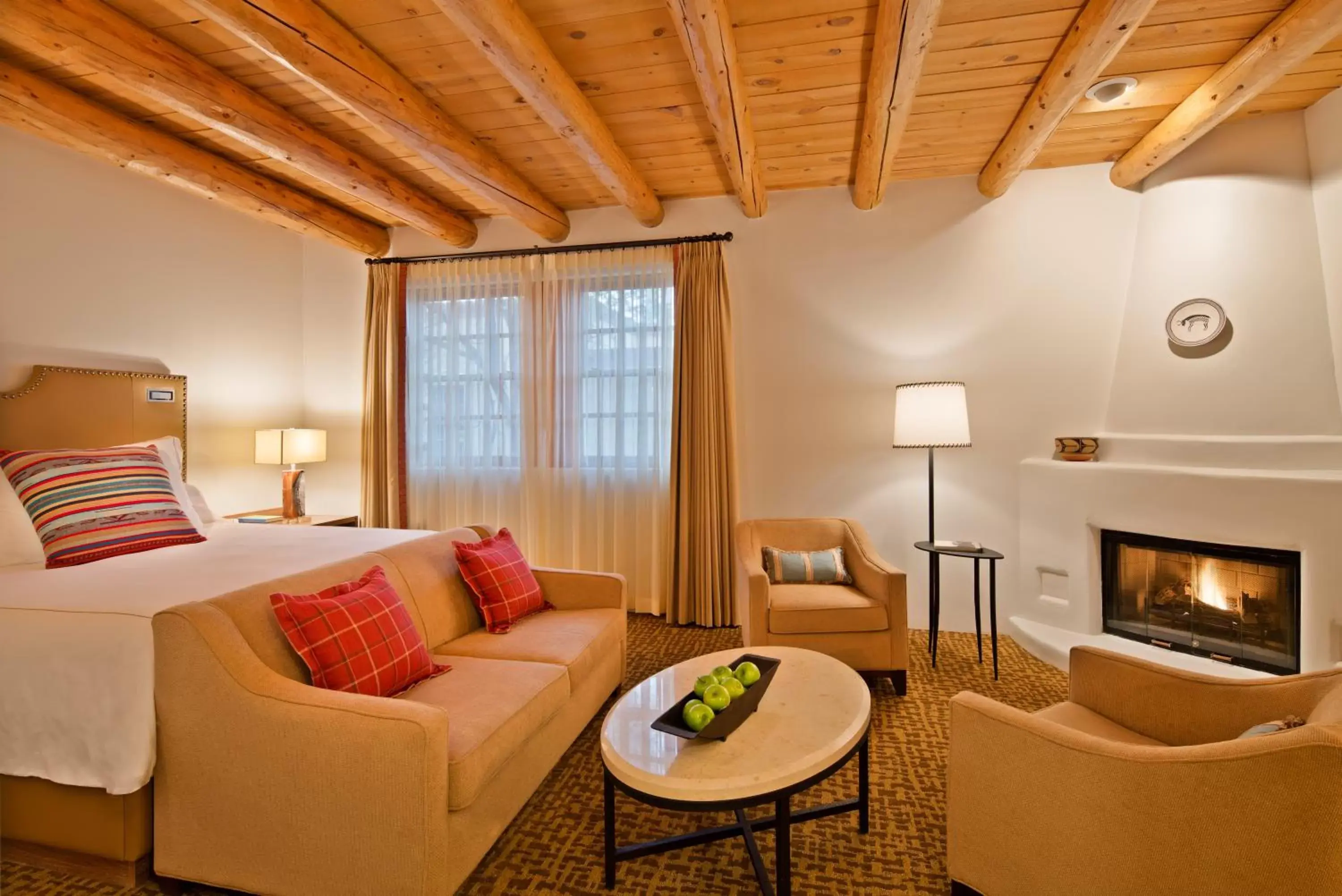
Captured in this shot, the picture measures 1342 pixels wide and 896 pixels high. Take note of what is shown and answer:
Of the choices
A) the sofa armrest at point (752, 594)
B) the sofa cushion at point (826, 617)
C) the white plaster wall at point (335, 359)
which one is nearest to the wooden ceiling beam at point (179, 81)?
the white plaster wall at point (335, 359)

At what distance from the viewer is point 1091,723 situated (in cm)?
167

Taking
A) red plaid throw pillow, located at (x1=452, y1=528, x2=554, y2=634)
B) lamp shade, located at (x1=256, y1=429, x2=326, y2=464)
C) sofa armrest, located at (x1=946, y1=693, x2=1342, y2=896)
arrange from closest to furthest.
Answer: sofa armrest, located at (x1=946, y1=693, x2=1342, y2=896) → red plaid throw pillow, located at (x1=452, y1=528, x2=554, y2=634) → lamp shade, located at (x1=256, y1=429, x2=326, y2=464)

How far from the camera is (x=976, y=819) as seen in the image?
1.47 m

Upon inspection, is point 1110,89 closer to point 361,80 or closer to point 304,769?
point 361,80

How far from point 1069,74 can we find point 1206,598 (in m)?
2.43

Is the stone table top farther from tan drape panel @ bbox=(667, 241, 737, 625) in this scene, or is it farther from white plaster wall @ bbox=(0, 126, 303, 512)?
white plaster wall @ bbox=(0, 126, 303, 512)

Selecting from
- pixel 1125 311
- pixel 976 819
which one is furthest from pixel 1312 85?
pixel 976 819

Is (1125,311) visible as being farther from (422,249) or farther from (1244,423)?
(422,249)

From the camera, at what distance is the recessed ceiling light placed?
8.41 ft

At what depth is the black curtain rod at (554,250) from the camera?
3.93 m

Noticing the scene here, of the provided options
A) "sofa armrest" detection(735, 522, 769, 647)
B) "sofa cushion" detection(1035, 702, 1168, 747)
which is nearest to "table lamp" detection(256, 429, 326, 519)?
"sofa armrest" detection(735, 522, 769, 647)

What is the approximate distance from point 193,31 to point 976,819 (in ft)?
11.8

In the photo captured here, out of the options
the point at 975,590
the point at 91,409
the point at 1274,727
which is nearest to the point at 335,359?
the point at 91,409

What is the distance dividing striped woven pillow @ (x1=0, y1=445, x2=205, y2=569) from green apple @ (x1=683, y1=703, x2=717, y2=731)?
91.3 inches
